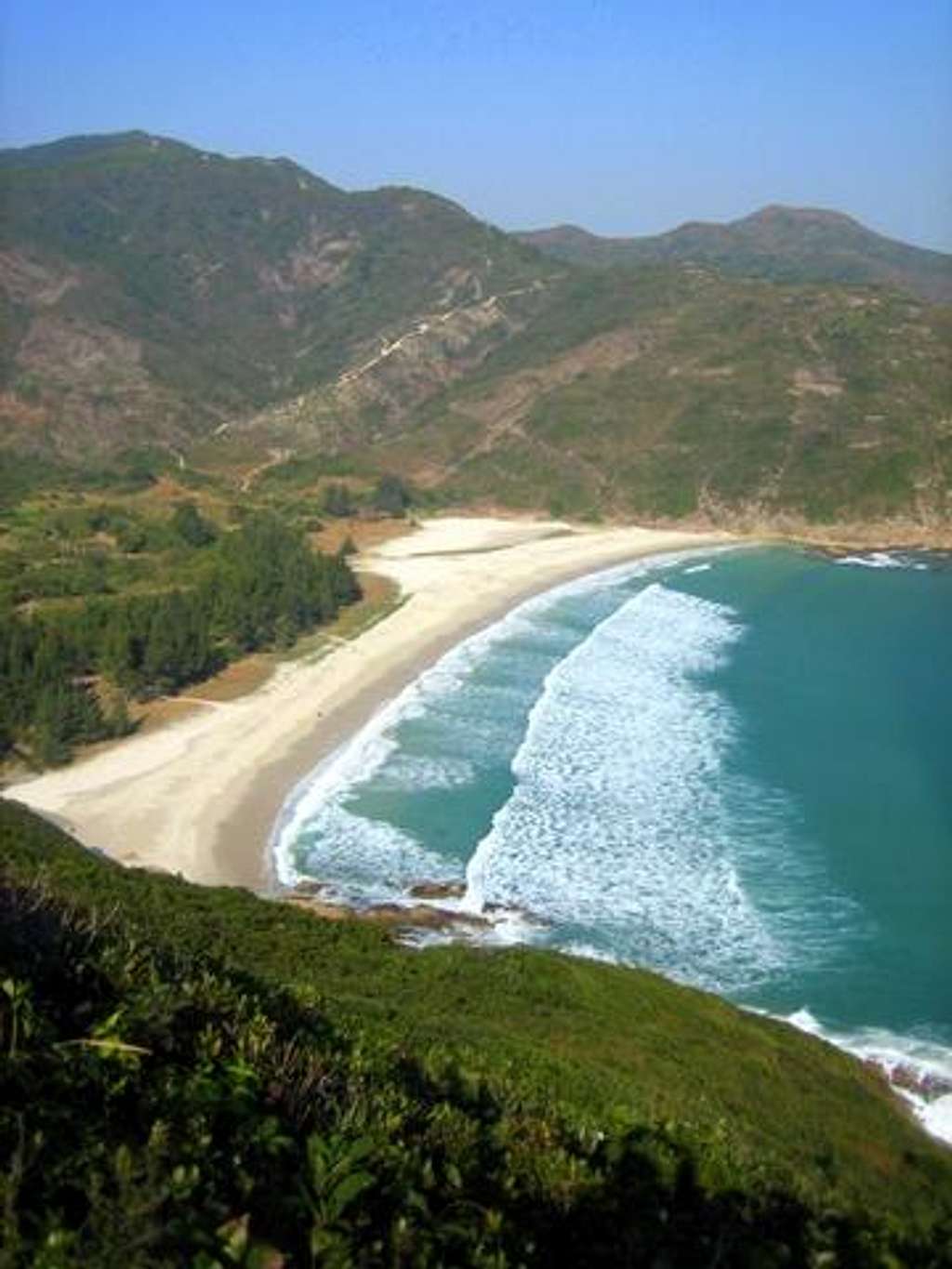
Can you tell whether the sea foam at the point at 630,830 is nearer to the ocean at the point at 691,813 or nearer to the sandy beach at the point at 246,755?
the ocean at the point at 691,813

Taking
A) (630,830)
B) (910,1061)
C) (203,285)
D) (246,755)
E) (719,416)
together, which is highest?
(203,285)

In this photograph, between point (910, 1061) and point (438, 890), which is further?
point (438, 890)

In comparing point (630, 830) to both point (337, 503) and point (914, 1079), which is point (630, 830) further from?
point (337, 503)

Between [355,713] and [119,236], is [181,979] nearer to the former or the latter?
[355,713]

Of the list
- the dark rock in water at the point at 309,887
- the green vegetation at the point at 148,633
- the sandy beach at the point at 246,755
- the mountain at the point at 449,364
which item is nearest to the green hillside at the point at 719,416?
the mountain at the point at 449,364

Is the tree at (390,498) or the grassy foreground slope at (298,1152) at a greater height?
the grassy foreground slope at (298,1152)

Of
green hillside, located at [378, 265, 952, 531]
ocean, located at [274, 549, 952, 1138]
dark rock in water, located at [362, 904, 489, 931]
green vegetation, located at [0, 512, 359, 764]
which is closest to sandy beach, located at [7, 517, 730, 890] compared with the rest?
ocean, located at [274, 549, 952, 1138]

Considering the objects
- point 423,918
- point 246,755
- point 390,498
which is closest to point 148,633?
point 246,755
